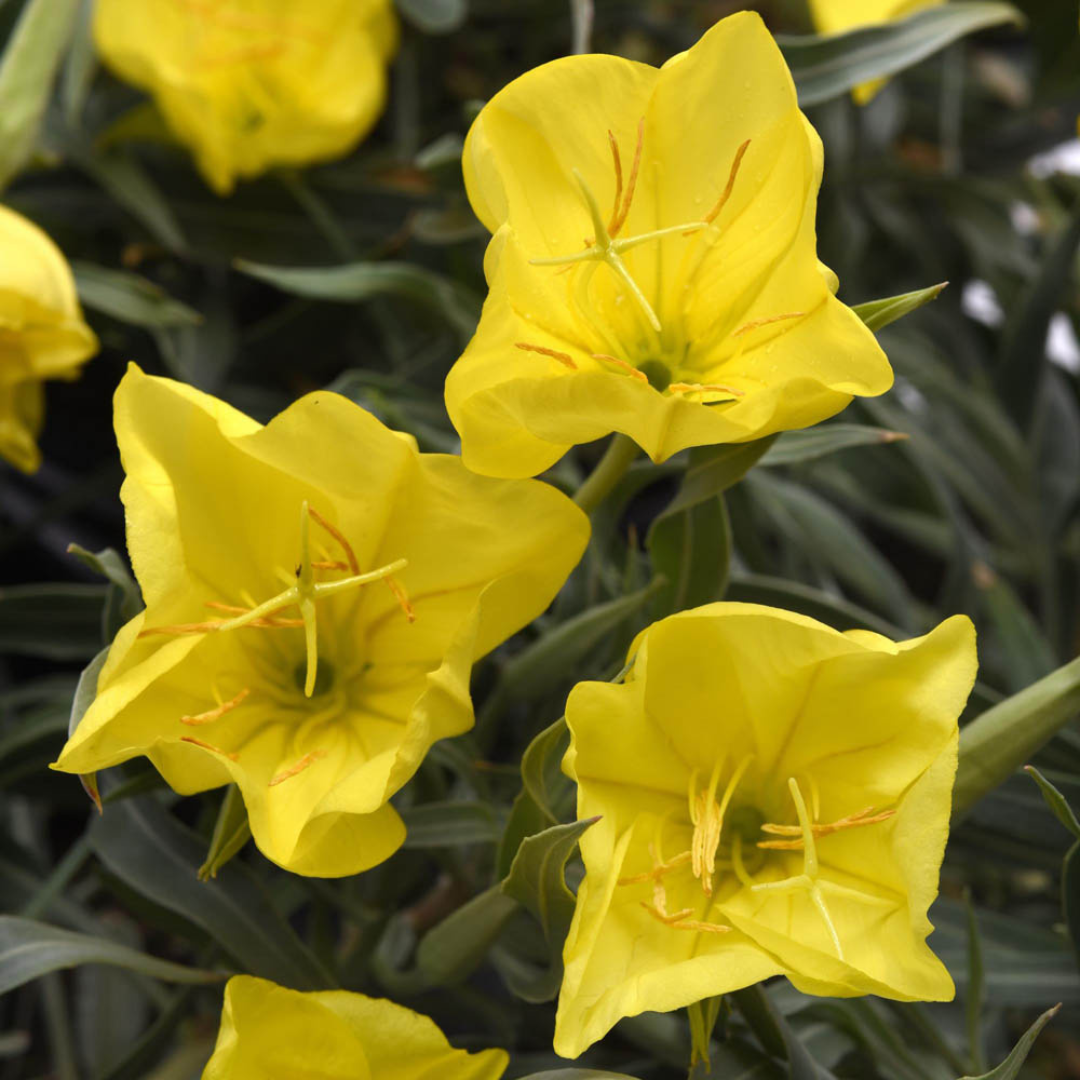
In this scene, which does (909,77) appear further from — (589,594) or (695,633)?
(695,633)

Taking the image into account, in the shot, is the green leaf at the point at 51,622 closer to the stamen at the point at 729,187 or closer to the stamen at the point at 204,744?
the stamen at the point at 204,744

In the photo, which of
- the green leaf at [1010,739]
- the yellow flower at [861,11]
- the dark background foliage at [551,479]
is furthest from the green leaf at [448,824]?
the yellow flower at [861,11]

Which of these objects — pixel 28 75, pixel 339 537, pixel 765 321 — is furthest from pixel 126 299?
pixel 765 321

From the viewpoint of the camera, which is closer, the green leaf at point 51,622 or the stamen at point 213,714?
the stamen at point 213,714

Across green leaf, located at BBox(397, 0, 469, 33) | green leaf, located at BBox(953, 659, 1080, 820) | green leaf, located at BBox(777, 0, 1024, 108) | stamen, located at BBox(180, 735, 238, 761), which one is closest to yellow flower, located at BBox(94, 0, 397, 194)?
green leaf, located at BBox(397, 0, 469, 33)

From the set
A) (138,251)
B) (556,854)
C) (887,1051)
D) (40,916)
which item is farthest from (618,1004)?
(138,251)

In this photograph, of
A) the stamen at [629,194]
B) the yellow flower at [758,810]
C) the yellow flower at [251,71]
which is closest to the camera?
the yellow flower at [758,810]

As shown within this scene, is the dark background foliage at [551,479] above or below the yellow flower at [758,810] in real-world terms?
below
